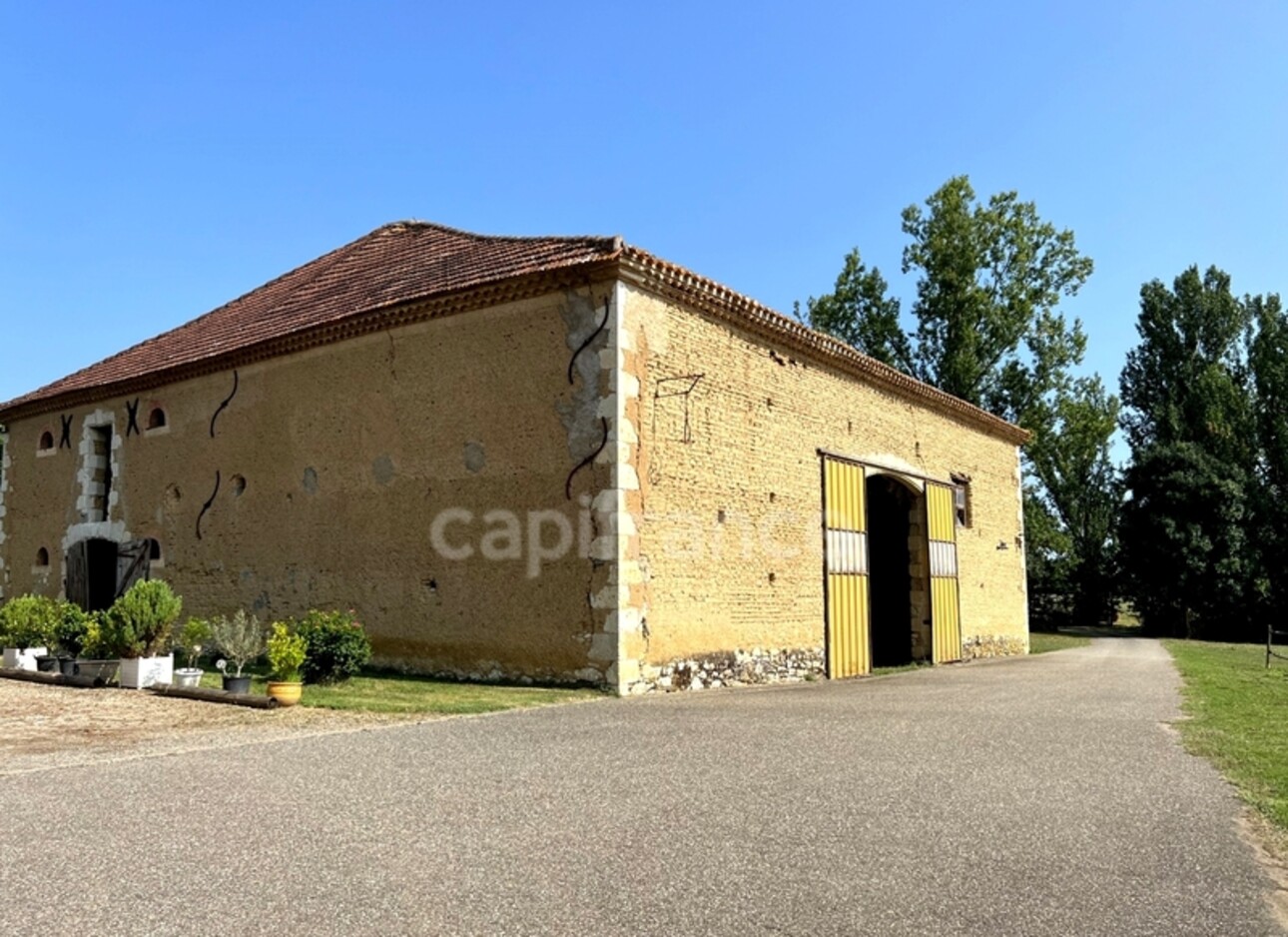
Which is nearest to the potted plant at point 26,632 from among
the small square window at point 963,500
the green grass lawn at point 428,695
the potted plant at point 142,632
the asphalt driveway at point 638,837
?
the potted plant at point 142,632

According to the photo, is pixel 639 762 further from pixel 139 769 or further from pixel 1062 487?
pixel 1062 487

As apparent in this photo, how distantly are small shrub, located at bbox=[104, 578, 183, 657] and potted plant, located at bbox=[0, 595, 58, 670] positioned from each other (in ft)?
7.07

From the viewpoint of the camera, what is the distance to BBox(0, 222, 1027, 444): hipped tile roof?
37.9ft

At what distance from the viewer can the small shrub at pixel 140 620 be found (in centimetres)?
1064

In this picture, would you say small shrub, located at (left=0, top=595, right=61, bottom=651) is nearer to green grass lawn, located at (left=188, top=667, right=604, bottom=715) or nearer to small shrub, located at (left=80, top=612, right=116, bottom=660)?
small shrub, located at (left=80, top=612, right=116, bottom=660)

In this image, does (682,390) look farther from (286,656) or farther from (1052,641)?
(1052,641)

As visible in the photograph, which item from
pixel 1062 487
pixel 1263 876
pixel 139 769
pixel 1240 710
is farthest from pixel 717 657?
pixel 1062 487

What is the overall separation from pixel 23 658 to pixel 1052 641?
24.6m

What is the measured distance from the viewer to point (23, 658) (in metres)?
12.2

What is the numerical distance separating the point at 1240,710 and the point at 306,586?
11577 millimetres

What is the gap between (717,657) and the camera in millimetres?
11758

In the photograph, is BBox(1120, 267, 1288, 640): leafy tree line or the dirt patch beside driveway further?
BBox(1120, 267, 1288, 640): leafy tree line

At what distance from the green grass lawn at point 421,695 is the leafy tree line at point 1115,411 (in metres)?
23.7

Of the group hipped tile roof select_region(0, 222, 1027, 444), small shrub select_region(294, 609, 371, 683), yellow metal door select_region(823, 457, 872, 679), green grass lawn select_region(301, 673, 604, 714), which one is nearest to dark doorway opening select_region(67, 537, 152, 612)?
hipped tile roof select_region(0, 222, 1027, 444)
